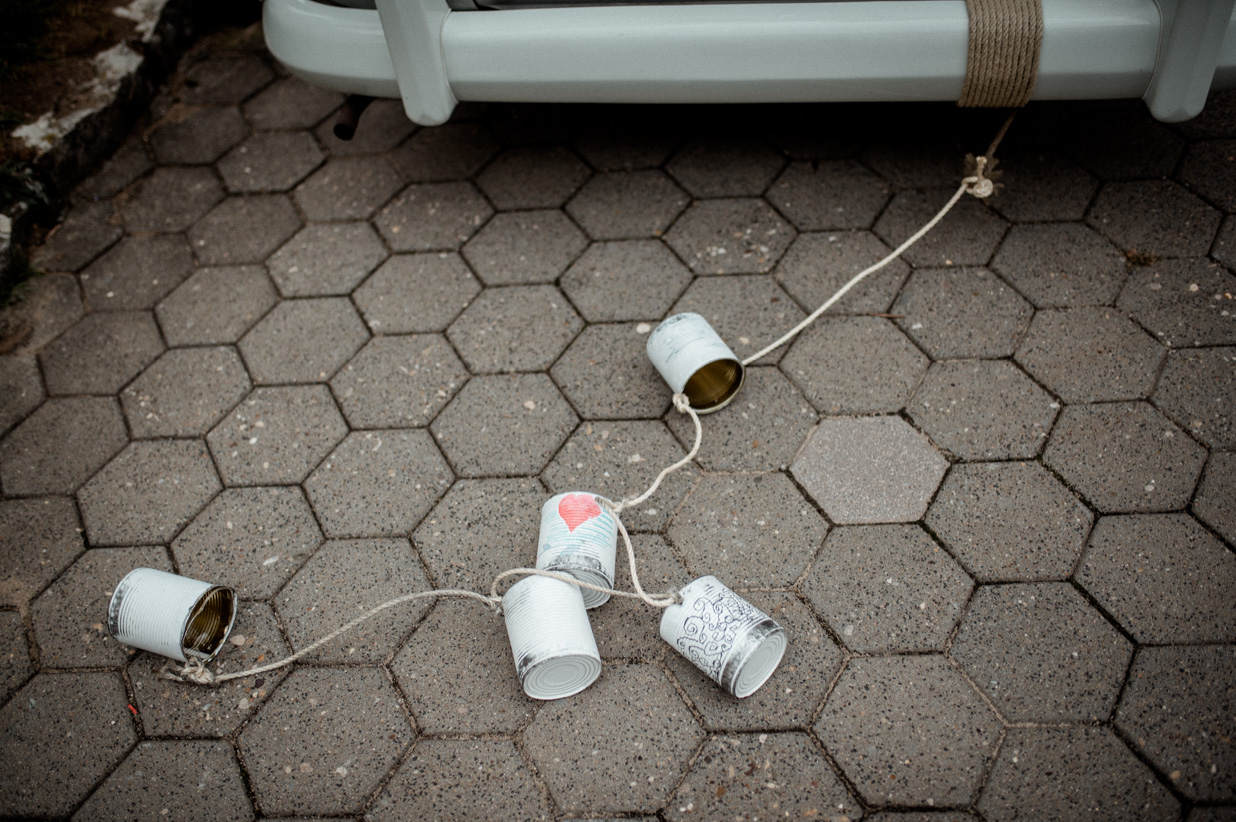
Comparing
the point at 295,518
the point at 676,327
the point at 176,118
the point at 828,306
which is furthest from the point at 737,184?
the point at 176,118

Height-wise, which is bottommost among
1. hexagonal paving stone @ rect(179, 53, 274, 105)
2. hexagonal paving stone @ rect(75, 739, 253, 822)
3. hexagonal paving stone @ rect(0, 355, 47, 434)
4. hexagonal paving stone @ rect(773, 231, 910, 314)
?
hexagonal paving stone @ rect(75, 739, 253, 822)

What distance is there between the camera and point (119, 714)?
1.80m

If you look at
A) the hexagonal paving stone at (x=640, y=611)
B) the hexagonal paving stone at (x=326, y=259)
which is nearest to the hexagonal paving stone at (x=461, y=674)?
the hexagonal paving stone at (x=640, y=611)

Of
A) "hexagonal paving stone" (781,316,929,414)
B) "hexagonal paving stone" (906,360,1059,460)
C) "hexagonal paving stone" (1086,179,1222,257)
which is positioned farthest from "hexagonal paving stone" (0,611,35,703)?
"hexagonal paving stone" (1086,179,1222,257)

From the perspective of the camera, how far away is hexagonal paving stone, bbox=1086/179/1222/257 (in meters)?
2.35

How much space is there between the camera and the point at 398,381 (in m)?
2.29

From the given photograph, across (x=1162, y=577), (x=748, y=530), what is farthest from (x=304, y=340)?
(x=1162, y=577)

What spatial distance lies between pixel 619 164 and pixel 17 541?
2.07 meters

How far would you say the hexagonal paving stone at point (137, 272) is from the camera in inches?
101

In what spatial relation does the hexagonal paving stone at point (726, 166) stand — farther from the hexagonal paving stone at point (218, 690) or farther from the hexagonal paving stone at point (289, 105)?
the hexagonal paving stone at point (218, 690)

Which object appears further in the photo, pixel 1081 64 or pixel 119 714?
pixel 1081 64

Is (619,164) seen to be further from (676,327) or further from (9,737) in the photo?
(9,737)

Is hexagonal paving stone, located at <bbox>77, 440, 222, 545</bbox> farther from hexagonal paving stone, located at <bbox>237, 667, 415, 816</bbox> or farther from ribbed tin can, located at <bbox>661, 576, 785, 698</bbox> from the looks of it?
ribbed tin can, located at <bbox>661, 576, 785, 698</bbox>

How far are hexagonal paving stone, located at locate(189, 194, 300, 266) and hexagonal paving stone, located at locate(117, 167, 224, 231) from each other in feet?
0.22
